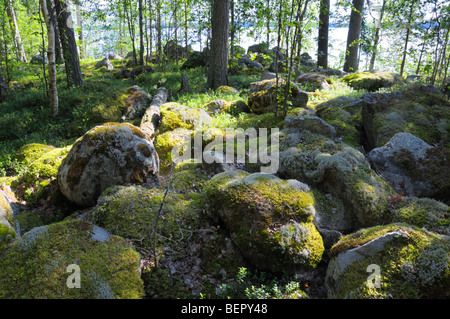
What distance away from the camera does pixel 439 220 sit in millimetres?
3918

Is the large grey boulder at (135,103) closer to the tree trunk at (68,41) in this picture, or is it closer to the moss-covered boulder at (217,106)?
the moss-covered boulder at (217,106)

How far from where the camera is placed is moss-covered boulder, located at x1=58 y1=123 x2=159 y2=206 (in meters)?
5.63

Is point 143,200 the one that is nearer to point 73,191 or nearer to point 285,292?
point 73,191

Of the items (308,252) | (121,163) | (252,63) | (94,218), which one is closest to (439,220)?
(308,252)

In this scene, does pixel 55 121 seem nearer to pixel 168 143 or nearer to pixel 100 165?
pixel 168 143

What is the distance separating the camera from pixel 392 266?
2941 millimetres

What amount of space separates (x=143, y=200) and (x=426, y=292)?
14.2 feet

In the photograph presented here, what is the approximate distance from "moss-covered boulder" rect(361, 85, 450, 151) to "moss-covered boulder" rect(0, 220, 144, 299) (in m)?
6.53

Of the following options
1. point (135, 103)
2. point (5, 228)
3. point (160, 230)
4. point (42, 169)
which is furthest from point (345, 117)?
point (42, 169)

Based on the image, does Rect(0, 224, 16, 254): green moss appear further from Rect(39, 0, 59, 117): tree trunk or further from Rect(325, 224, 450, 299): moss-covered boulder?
Rect(39, 0, 59, 117): tree trunk

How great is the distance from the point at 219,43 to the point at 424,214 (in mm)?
11338

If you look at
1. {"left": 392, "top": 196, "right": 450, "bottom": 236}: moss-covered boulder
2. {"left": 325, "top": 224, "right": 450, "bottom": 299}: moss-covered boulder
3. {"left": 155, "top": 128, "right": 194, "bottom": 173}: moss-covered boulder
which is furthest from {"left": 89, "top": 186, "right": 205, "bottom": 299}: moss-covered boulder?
{"left": 392, "top": 196, "right": 450, "bottom": 236}: moss-covered boulder

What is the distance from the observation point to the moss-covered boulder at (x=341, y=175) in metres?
4.52

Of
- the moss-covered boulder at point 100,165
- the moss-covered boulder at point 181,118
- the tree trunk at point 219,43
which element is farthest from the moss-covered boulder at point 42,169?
the tree trunk at point 219,43
